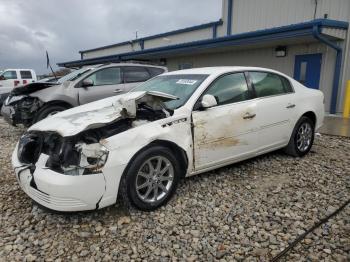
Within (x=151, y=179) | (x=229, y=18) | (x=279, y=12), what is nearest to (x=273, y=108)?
(x=151, y=179)

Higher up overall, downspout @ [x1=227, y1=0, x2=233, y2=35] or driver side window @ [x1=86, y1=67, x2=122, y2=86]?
downspout @ [x1=227, y1=0, x2=233, y2=35]

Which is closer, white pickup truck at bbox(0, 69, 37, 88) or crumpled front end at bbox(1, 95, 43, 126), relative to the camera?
crumpled front end at bbox(1, 95, 43, 126)

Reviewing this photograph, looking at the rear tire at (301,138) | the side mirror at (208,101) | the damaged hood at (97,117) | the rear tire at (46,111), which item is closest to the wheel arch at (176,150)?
the damaged hood at (97,117)

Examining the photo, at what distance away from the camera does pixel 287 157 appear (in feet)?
17.6

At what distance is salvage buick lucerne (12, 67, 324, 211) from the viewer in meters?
3.04

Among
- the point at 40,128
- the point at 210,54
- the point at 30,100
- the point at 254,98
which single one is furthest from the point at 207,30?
the point at 40,128

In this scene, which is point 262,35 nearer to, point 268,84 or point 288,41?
point 288,41

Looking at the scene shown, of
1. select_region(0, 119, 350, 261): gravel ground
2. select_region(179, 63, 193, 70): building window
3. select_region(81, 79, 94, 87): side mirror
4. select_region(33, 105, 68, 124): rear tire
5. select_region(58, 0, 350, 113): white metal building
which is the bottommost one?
select_region(0, 119, 350, 261): gravel ground

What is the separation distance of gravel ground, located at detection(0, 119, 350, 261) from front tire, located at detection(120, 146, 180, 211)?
16 cm

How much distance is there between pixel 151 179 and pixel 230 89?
1.73m

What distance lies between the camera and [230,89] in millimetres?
4340

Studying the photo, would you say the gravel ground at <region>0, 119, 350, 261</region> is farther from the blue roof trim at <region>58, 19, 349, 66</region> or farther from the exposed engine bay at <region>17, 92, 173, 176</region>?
the blue roof trim at <region>58, 19, 349, 66</region>

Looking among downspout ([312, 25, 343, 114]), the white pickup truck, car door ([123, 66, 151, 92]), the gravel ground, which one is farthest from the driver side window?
the white pickup truck

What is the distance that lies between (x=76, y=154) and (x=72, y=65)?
24106mm
